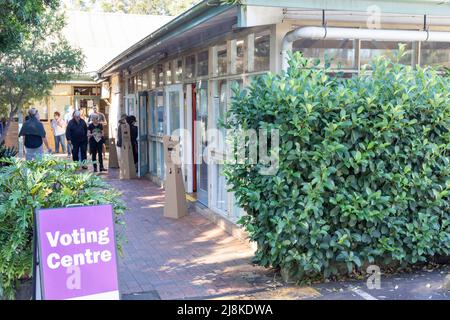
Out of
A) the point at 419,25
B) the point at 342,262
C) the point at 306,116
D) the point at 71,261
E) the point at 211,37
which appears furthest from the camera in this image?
the point at 211,37

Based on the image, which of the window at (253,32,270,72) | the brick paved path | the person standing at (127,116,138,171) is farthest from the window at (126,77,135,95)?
the window at (253,32,270,72)

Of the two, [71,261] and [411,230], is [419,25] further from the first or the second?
[71,261]

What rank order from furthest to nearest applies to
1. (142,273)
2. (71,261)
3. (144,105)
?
1. (144,105)
2. (142,273)
3. (71,261)

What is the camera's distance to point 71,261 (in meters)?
3.72

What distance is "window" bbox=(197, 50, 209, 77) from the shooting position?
28.7 ft

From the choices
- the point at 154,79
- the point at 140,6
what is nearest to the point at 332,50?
the point at 154,79

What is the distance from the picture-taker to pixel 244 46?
23.2 feet

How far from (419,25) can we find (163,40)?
4.09 m

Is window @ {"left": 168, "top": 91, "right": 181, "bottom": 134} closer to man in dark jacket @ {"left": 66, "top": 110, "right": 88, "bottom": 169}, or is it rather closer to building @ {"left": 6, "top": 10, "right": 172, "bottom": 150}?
man in dark jacket @ {"left": 66, "top": 110, "right": 88, "bottom": 169}

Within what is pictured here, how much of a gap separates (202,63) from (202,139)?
4.43ft

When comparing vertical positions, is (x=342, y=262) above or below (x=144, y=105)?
below

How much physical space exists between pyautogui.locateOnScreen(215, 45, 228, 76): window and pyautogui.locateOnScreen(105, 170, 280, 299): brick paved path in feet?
8.00

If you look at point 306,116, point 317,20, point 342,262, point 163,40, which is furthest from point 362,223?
point 163,40

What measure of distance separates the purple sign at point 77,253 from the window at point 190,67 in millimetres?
5953
